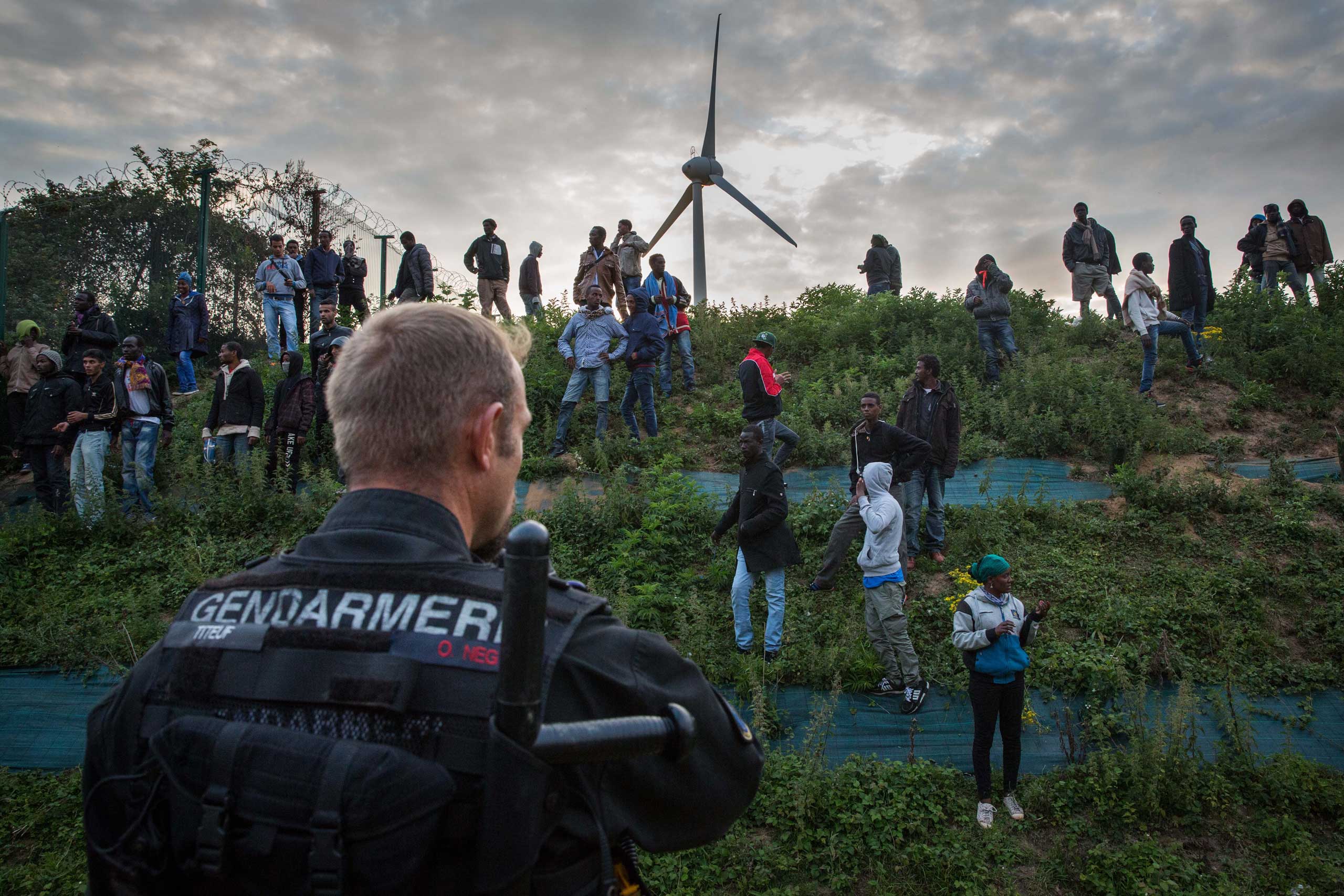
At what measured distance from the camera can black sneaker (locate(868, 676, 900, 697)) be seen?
22.6 feet

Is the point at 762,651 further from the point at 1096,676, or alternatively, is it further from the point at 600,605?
the point at 600,605

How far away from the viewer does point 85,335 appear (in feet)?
36.3

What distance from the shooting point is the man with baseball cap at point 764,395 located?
952 cm

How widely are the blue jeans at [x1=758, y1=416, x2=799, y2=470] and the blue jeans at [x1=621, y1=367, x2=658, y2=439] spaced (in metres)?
1.94

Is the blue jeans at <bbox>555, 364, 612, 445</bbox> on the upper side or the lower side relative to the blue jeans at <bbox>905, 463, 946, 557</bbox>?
upper

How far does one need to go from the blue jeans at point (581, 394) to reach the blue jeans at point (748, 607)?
422 cm

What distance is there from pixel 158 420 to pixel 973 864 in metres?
10.1

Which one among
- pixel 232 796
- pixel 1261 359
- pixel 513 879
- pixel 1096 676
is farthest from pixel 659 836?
pixel 1261 359

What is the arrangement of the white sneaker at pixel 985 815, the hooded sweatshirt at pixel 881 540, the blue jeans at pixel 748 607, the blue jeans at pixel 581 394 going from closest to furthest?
the white sneaker at pixel 985 815 → the hooded sweatshirt at pixel 881 540 → the blue jeans at pixel 748 607 → the blue jeans at pixel 581 394

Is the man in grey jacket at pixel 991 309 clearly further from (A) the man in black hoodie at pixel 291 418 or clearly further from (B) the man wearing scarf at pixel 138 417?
(B) the man wearing scarf at pixel 138 417

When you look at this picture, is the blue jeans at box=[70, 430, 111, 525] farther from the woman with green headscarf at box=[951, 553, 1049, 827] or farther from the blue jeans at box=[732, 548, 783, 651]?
the woman with green headscarf at box=[951, 553, 1049, 827]

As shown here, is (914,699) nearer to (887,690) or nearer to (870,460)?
(887,690)

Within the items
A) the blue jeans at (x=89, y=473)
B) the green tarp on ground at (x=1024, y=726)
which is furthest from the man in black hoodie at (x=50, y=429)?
the green tarp on ground at (x=1024, y=726)

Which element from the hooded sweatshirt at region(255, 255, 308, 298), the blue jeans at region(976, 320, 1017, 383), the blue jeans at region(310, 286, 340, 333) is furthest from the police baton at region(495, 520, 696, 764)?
the hooded sweatshirt at region(255, 255, 308, 298)
